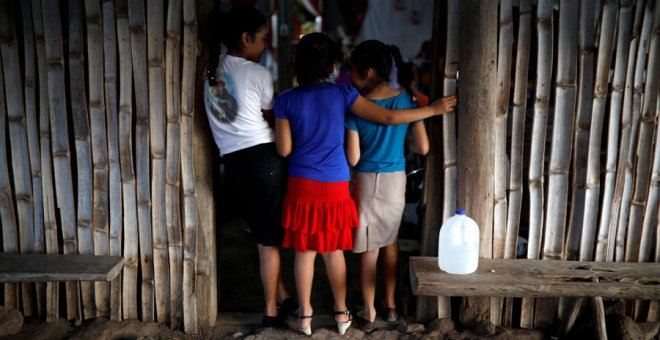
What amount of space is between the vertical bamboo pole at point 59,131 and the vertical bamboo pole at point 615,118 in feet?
10.3

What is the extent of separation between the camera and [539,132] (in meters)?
3.08

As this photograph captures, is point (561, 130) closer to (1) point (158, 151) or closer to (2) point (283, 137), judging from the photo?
(2) point (283, 137)

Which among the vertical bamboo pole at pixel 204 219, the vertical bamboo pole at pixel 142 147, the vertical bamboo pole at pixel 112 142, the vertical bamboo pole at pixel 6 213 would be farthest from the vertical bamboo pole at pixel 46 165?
the vertical bamboo pole at pixel 204 219

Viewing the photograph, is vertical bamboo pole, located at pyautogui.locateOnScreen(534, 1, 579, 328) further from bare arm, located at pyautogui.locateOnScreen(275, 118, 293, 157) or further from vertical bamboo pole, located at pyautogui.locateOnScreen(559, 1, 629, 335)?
bare arm, located at pyautogui.locateOnScreen(275, 118, 293, 157)

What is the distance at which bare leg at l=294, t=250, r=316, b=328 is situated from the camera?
3.08 meters

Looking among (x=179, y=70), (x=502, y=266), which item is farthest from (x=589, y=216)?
(x=179, y=70)

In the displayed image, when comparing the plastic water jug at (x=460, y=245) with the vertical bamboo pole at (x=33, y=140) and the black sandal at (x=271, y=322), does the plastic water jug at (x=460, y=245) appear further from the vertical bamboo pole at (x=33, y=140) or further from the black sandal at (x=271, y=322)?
the vertical bamboo pole at (x=33, y=140)

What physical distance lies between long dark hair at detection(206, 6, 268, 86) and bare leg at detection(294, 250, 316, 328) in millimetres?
1101

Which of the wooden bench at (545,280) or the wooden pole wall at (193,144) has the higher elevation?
the wooden pole wall at (193,144)

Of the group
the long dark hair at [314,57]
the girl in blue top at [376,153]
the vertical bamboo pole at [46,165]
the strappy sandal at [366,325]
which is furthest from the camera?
the strappy sandal at [366,325]

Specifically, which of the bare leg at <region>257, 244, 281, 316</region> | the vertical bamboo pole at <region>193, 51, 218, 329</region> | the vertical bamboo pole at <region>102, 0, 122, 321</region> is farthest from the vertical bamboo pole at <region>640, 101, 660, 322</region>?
the vertical bamboo pole at <region>102, 0, 122, 321</region>

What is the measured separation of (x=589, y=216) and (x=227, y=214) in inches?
148

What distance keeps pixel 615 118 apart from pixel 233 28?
222cm

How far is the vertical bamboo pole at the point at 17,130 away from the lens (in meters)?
3.06
